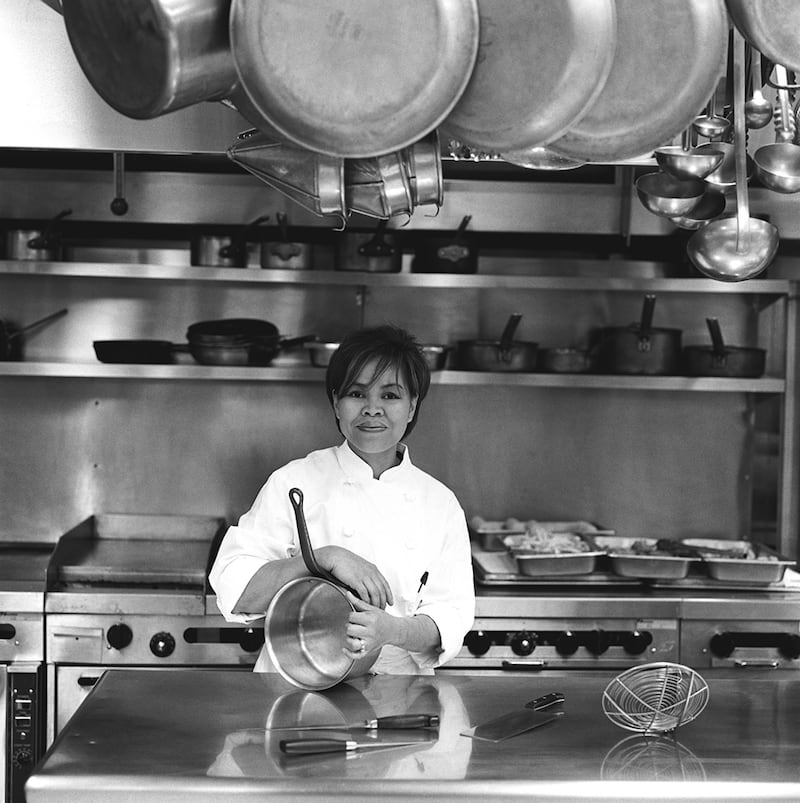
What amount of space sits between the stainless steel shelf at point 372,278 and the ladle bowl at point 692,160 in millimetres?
1649

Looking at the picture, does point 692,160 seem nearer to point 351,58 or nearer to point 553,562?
point 351,58

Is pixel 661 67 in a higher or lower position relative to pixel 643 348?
higher

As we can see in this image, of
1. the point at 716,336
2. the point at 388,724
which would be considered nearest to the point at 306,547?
the point at 388,724

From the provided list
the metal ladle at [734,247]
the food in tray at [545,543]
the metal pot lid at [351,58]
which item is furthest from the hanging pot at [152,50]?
the food in tray at [545,543]

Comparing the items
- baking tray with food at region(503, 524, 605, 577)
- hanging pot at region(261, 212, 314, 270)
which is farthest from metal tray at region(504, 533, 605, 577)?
hanging pot at region(261, 212, 314, 270)

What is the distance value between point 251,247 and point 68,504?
1.21 meters

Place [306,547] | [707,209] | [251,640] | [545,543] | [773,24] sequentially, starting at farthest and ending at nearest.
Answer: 1. [545,543]
2. [251,640]
3. [707,209]
4. [306,547]
5. [773,24]

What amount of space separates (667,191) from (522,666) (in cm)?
175

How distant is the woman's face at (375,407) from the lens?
8.98 feet

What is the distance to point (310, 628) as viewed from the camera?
2.24 meters

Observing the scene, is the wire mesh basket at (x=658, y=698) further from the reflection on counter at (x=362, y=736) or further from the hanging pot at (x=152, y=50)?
the hanging pot at (x=152, y=50)

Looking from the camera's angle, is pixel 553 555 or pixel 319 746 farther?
pixel 553 555

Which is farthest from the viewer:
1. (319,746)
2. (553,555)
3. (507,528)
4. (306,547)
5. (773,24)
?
(507,528)

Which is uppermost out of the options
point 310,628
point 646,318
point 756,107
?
point 756,107
